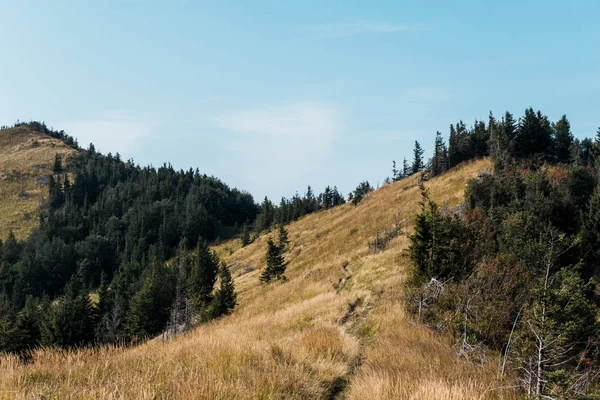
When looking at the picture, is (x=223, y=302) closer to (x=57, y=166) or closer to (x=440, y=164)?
(x=440, y=164)

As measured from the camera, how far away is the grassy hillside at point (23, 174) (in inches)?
5162

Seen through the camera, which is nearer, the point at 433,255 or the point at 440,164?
the point at 433,255

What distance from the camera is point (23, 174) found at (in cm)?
15200

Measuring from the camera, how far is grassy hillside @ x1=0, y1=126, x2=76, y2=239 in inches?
5162

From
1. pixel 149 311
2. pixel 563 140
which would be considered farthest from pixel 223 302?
pixel 563 140

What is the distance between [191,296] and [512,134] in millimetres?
52083

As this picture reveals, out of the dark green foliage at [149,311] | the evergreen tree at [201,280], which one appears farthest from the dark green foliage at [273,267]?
the dark green foliage at [149,311]

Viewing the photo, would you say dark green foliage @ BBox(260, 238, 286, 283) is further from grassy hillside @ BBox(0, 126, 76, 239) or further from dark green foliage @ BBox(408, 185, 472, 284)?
grassy hillside @ BBox(0, 126, 76, 239)

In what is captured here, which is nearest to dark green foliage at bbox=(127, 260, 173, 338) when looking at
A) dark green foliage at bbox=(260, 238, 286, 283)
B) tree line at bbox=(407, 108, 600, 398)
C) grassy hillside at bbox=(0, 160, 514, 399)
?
dark green foliage at bbox=(260, 238, 286, 283)

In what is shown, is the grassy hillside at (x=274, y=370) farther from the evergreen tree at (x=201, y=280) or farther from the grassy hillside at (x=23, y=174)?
the grassy hillside at (x=23, y=174)

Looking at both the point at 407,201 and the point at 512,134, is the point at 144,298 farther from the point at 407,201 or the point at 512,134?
the point at 512,134

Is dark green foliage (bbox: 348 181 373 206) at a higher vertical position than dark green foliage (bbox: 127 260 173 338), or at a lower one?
higher

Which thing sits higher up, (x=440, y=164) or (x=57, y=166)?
(x=57, y=166)

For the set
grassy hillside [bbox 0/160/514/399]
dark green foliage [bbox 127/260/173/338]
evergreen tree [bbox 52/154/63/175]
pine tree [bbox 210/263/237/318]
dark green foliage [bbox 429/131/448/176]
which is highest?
evergreen tree [bbox 52/154/63/175]
